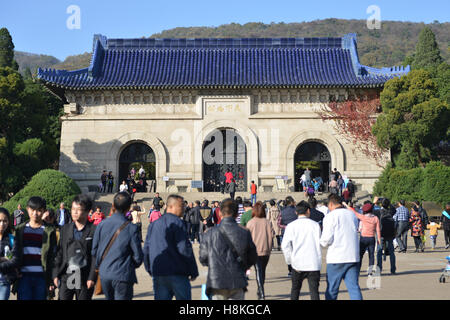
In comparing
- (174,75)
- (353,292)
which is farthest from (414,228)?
(174,75)

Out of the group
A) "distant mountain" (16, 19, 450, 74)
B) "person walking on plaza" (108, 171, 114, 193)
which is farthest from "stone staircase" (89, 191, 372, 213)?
"distant mountain" (16, 19, 450, 74)

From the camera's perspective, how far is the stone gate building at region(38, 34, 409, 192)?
3042 cm

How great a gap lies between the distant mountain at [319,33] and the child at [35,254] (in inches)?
4081

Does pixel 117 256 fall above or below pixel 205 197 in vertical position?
below

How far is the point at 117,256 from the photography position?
20.4ft

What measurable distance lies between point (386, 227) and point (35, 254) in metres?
8.22

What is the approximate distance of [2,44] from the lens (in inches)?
1710

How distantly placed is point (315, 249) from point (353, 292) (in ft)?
2.48

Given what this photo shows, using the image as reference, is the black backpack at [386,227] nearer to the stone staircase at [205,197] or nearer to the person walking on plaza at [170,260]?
the person walking on plaza at [170,260]

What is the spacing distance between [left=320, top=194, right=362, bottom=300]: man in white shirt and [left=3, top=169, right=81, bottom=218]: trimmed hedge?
18471 millimetres

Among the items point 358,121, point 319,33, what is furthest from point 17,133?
point 319,33

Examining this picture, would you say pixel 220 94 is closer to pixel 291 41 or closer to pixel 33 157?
pixel 291 41

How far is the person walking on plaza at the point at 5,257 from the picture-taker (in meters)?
6.23

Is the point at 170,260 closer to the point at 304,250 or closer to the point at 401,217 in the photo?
the point at 304,250
